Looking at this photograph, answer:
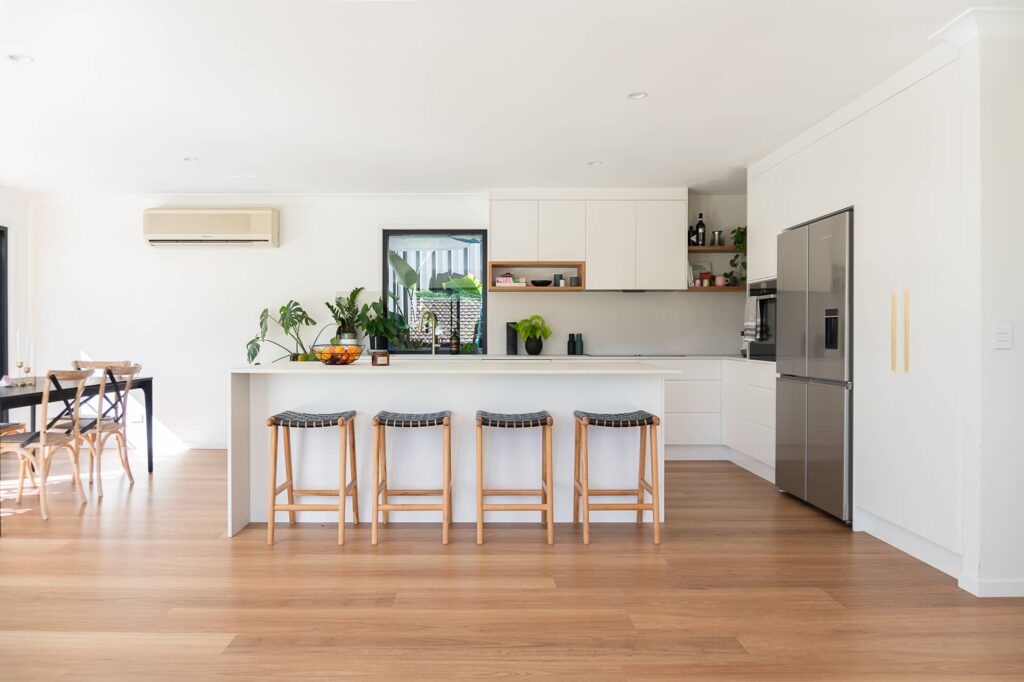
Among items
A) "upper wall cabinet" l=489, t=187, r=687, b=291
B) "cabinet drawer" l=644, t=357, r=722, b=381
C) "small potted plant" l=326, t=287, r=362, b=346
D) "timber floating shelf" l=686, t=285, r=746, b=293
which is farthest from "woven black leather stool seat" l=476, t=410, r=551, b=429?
"timber floating shelf" l=686, t=285, r=746, b=293

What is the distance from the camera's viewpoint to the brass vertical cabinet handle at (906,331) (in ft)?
10.0

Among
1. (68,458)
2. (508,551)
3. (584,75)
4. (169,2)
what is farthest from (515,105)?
(68,458)

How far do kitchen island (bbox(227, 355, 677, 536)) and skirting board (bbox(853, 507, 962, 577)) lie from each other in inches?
44.5

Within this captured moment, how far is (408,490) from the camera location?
3482mm

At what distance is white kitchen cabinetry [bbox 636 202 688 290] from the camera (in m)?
5.77

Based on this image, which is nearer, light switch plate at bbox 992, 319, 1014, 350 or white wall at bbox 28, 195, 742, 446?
light switch plate at bbox 992, 319, 1014, 350

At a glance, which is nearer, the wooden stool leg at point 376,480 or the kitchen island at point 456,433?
the wooden stool leg at point 376,480

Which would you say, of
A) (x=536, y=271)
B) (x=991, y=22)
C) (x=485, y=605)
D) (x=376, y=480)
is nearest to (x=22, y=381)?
(x=376, y=480)

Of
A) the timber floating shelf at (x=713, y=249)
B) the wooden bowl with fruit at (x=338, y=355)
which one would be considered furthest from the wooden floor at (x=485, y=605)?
the timber floating shelf at (x=713, y=249)

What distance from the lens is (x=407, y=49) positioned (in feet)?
9.59

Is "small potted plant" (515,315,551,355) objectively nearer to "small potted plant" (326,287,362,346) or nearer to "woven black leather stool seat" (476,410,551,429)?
"small potted plant" (326,287,362,346)

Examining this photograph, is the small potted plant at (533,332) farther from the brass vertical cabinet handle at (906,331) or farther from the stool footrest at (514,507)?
the brass vertical cabinet handle at (906,331)

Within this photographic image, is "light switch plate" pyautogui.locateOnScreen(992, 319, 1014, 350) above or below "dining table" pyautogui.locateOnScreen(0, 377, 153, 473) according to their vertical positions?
above

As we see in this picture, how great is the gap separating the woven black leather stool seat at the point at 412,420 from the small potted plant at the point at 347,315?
2709 millimetres
